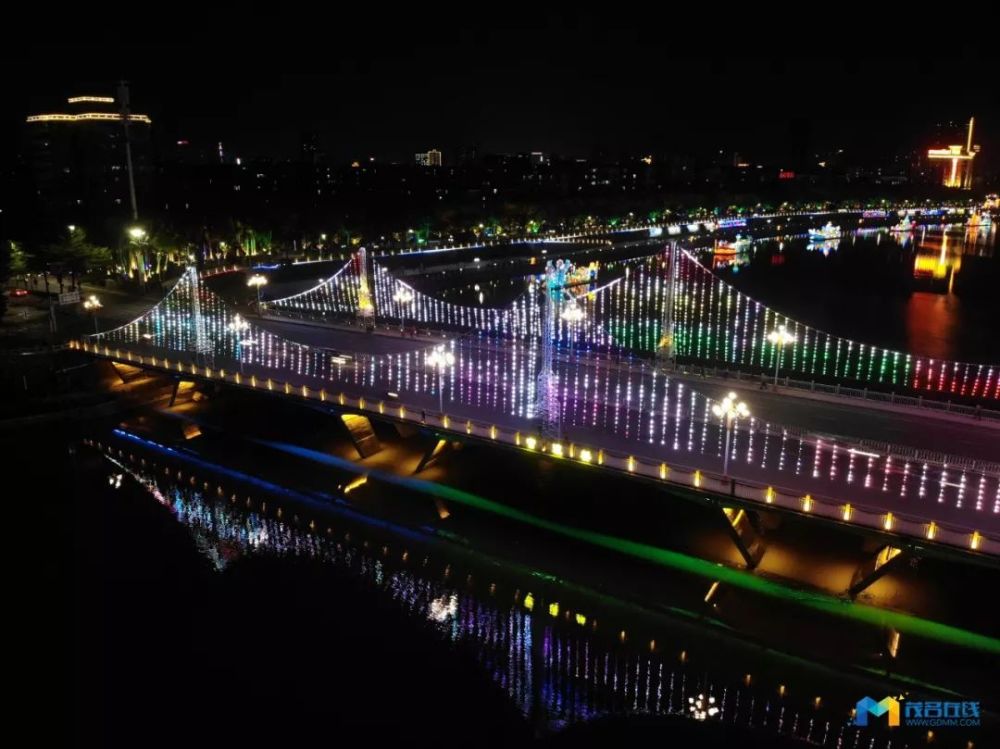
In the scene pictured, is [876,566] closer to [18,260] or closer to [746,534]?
[746,534]

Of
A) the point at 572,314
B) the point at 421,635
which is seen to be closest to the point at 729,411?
the point at 421,635

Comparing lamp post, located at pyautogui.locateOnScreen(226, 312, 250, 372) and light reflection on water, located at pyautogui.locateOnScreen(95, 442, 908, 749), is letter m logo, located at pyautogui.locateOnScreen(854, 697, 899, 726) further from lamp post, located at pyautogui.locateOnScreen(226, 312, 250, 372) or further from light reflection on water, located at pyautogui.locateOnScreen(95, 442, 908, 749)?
lamp post, located at pyautogui.locateOnScreen(226, 312, 250, 372)

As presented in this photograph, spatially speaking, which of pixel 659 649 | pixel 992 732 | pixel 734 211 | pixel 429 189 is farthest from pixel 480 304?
pixel 734 211

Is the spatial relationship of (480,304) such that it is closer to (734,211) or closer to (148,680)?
(148,680)

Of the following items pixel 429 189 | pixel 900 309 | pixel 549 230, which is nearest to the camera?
pixel 900 309

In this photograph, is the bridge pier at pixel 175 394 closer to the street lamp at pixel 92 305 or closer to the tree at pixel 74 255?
the street lamp at pixel 92 305

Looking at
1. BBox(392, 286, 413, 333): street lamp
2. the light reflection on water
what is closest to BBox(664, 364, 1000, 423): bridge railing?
the light reflection on water

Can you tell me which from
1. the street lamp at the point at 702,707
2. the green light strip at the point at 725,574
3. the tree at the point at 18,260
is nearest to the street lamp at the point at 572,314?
the green light strip at the point at 725,574

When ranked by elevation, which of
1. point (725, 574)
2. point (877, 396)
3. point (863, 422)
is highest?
point (877, 396)
